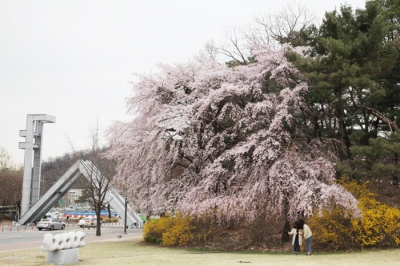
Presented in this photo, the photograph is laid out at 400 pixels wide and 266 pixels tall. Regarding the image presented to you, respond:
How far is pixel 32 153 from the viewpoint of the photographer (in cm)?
4666

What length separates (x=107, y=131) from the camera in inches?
1004

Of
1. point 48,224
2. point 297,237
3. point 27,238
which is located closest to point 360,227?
point 297,237

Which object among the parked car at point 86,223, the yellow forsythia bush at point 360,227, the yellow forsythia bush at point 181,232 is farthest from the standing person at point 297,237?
the parked car at point 86,223

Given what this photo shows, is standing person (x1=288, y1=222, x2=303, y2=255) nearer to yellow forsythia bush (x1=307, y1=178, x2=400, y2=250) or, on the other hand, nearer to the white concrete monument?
yellow forsythia bush (x1=307, y1=178, x2=400, y2=250)

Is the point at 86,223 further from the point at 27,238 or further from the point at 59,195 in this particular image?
the point at 27,238

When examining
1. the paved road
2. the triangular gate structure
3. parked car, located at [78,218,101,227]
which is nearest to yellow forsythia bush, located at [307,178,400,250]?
the paved road

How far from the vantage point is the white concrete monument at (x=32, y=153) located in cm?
4616

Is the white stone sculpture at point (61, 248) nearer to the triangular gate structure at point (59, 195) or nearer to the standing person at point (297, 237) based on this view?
the standing person at point (297, 237)

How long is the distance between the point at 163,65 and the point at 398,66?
43.2ft

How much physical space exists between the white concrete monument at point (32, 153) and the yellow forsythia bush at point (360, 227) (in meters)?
37.0

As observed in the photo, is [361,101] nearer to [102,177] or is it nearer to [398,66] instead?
[398,66]

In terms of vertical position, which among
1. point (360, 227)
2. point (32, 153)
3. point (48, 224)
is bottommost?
point (48, 224)

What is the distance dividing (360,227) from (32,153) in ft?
129

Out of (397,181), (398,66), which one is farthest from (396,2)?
(397,181)
